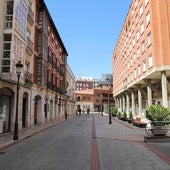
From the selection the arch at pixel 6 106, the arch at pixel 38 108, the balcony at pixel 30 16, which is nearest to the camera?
the arch at pixel 6 106

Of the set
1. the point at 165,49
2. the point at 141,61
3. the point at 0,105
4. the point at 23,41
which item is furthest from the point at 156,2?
the point at 0,105

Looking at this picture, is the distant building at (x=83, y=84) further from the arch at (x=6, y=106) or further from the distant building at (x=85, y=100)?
the arch at (x=6, y=106)

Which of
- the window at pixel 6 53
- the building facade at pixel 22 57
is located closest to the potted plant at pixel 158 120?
the building facade at pixel 22 57

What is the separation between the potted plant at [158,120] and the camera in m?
13.6

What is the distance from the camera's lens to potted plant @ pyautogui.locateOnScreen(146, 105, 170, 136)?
537 inches

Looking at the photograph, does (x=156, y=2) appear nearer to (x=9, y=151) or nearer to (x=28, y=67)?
(x=28, y=67)

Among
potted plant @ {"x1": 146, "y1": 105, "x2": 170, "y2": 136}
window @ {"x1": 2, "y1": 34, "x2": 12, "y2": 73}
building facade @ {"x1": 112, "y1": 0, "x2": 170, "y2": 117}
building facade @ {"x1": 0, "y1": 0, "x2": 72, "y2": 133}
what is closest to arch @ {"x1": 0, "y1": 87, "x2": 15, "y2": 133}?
building facade @ {"x1": 0, "y1": 0, "x2": 72, "y2": 133}

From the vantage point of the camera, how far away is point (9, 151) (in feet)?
34.7

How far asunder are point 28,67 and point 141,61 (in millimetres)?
15185

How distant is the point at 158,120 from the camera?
45.8 feet

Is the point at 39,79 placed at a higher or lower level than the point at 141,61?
lower

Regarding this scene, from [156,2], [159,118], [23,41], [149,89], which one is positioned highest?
[156,2]

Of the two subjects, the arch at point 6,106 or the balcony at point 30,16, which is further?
the balcony at point 30,16

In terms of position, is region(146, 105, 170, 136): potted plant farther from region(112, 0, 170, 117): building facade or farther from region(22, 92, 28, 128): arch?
region(22, 92, 28, 128): arch
